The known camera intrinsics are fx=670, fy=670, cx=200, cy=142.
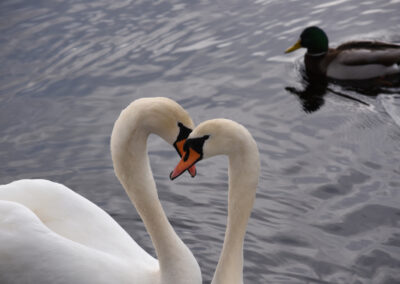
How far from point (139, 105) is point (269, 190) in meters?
2.80

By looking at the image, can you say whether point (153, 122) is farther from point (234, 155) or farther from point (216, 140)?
point (234, 155)

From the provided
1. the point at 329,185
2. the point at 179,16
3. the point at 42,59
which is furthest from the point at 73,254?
the point at 179,16

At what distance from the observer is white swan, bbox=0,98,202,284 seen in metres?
4.02

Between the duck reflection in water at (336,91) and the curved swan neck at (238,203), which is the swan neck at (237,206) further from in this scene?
the duck reflection in water at (336,91)

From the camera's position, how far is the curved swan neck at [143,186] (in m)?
4.02

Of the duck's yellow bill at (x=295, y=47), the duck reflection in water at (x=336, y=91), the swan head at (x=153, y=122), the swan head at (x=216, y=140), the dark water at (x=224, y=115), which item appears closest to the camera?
the swan head at (x=216, y=140)

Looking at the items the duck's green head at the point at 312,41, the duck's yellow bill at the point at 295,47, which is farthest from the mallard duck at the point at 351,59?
the duck's yellow bill at the point at 295,47

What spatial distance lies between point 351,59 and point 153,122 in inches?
231

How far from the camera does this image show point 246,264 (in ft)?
17.3

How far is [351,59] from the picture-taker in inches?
364

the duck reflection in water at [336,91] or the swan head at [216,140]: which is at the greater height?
the swan head at [216,140]

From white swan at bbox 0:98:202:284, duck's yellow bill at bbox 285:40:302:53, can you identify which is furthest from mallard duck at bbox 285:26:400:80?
white swan at bbox 0:98:202:284

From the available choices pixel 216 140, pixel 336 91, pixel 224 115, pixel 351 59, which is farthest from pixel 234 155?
pixel 351 59

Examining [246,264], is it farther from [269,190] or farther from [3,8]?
Answer: [3,8]
